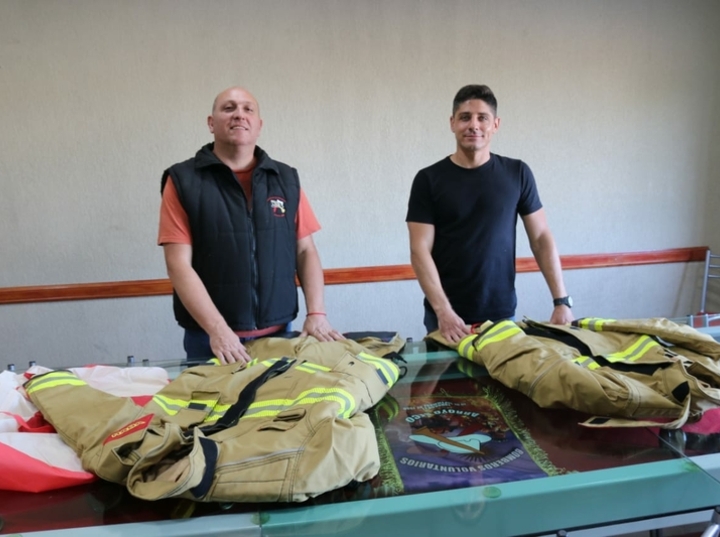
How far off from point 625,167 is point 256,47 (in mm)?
2338

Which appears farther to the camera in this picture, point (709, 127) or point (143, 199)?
point (709, 127)

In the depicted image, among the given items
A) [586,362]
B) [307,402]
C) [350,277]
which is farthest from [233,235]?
[350,277]

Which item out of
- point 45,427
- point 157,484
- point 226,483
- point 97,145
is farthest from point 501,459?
point 97,145

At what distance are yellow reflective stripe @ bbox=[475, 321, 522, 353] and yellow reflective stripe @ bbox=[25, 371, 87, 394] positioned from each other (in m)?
1.00

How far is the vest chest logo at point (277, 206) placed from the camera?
1784mm

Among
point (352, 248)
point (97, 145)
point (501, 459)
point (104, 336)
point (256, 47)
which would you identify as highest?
point (256, 47)

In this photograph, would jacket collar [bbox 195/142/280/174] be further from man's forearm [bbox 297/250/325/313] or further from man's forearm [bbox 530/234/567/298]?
man's forearm [bbox 530/234/567/298]

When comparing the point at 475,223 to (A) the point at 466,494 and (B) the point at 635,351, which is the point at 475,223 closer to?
(B) the point at 635,351

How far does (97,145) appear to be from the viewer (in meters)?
2.70

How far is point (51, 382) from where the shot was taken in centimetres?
121

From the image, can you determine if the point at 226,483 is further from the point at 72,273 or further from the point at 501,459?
the point at 72,273

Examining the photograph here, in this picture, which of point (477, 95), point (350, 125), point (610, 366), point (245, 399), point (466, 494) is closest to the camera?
point (466, 494)

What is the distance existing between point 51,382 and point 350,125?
213 cm

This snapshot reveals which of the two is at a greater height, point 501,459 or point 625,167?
point 625,167
